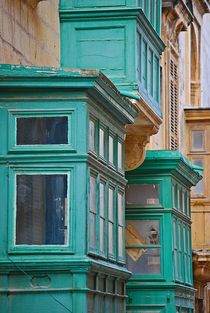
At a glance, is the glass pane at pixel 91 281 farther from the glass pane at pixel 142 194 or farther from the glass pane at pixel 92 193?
the glass pane at pixel 142 194

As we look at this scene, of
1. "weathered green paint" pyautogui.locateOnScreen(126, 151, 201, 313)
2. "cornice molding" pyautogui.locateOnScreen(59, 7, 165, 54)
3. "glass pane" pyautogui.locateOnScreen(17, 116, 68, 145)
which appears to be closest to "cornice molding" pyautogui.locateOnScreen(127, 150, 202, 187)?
"weathered green paint" pyautogui.locateOnScreen(126, 151, 201, 313)

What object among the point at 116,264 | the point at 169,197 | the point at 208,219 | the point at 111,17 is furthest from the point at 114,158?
the point at 208,219

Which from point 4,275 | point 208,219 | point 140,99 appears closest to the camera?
point 4,275

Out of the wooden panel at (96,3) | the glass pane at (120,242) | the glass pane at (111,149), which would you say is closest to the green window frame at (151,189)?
the wooden panel at (96,3)

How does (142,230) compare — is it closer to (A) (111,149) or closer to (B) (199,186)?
(A) (111,149)

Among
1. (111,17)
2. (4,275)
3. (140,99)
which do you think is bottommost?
(4,275)

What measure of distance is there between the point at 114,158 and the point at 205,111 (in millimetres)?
11755

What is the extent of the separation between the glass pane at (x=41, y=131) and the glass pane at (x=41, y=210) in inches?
14.3

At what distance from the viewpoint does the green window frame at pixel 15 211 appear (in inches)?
530

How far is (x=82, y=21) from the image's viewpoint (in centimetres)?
1675

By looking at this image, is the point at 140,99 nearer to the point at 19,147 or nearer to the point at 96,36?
the point at 96,36

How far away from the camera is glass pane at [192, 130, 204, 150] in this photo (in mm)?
26688

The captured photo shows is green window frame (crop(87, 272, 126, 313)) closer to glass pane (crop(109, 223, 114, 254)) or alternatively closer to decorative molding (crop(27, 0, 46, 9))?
glass pane (crop(109, 223, 114, 254))

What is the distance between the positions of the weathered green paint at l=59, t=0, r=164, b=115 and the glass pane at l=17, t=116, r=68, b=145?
2.81m
